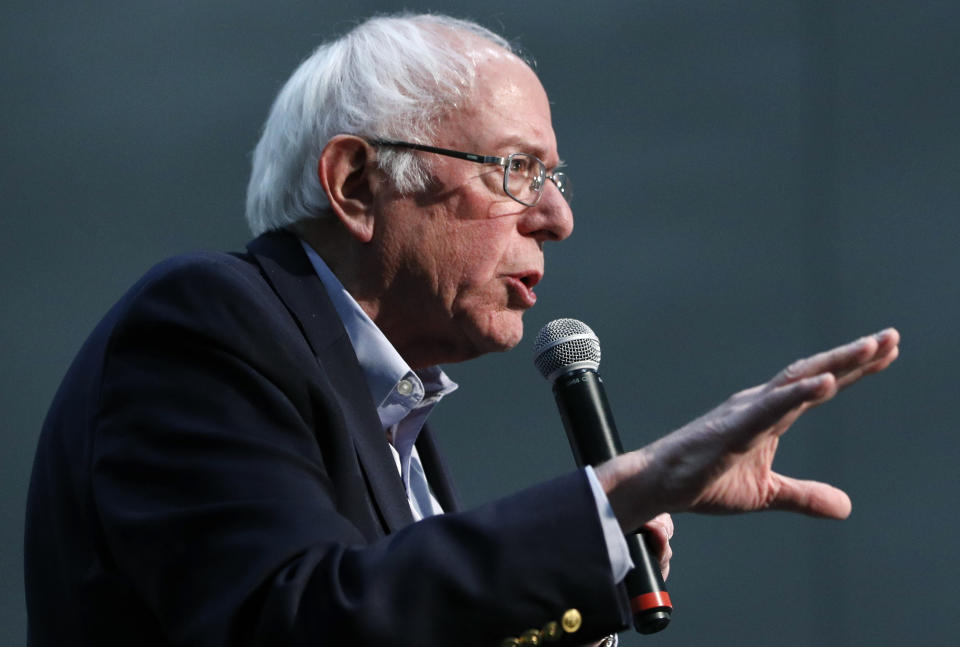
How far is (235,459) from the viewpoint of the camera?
130 cm

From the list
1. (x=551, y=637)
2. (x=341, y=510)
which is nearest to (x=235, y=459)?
(x=341, y=510)

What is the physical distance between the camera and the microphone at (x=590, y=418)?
59.4 inches

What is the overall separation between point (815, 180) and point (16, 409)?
2.22m

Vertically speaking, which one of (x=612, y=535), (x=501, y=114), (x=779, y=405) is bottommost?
(x=612, y=535)

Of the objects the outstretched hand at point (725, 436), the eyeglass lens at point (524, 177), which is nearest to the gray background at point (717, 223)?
the eyeglass lens at point (524, 177)

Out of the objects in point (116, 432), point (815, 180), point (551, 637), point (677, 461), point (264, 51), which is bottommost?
point (815, 180)

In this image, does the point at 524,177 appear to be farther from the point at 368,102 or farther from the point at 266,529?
the point at 266,529

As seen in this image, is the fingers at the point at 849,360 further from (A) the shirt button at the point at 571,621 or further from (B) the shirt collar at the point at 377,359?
(B) the shirt collar at the point at 377,359

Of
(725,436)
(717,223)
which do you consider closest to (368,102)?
(725,436)

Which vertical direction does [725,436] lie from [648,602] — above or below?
above

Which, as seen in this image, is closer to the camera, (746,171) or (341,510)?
(341,510)

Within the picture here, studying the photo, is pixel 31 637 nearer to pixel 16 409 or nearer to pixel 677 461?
pixel 677 461

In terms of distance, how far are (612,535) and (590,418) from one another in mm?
444

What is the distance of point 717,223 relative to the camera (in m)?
3.24
